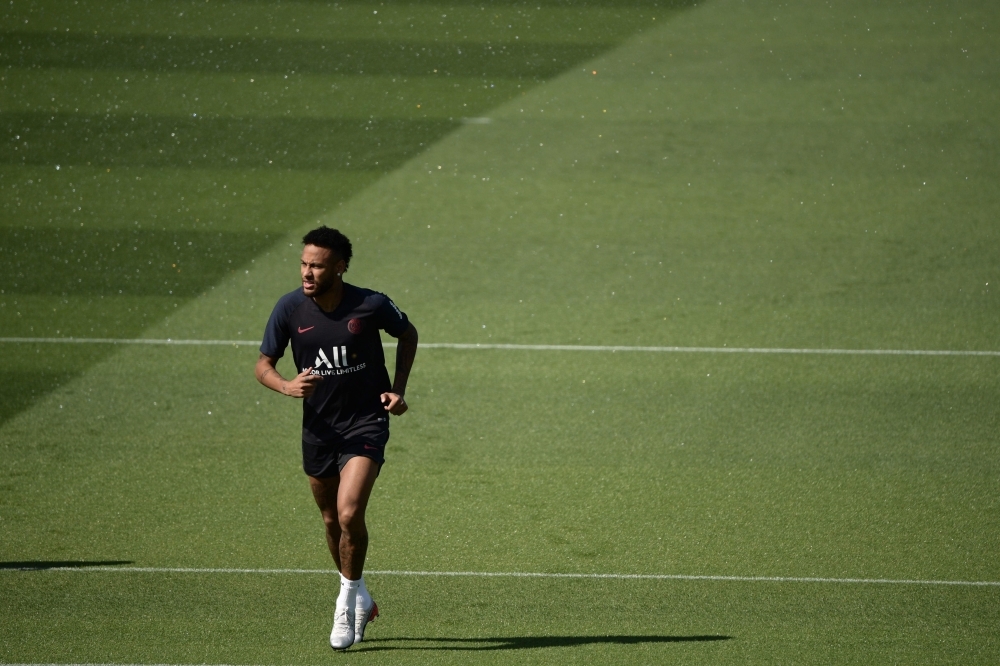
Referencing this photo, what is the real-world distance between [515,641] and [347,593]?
0.94m

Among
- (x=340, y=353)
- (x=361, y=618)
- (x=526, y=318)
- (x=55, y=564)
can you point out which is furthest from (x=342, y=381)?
(x=526, y=318)

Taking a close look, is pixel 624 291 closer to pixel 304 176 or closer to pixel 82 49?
pixel 304 176

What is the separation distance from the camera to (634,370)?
10.4 metres

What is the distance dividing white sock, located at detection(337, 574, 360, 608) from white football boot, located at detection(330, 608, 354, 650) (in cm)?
3

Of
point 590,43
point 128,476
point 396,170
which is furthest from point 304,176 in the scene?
point 128,476

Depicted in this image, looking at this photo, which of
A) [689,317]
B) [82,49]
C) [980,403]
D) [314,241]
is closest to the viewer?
[314,241]

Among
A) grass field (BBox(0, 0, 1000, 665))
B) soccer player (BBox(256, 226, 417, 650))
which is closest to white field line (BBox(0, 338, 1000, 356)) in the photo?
grass field (BBox(0, 0, 1000, 665))

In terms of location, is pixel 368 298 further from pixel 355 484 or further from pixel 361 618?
pixel 361 618

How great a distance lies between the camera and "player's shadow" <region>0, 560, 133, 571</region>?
24.1ft

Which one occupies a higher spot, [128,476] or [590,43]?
[590,43]

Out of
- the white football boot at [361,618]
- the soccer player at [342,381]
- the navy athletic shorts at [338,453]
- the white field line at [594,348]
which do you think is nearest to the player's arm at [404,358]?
the soccer player at [342,381]

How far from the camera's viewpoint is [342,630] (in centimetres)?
626

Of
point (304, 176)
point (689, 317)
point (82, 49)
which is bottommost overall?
point (689, 317)

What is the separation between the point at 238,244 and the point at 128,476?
165 inches
